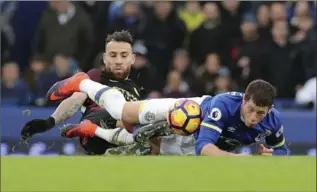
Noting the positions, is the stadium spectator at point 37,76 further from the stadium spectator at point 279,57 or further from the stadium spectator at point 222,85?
the stadium spectator at point 279,57

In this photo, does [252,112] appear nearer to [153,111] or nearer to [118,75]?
[153,111]

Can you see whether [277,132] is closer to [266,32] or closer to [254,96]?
[254,96]

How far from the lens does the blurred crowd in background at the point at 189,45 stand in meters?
11.3

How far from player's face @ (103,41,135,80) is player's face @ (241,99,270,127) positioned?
1.53 m

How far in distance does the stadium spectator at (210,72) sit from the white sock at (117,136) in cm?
332

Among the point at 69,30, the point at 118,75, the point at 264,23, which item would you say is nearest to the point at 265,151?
the point at 118,75

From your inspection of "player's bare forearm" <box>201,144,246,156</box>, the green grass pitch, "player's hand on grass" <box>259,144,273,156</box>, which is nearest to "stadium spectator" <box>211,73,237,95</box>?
"player's hand on grass" <box>259,144,273,156</box>

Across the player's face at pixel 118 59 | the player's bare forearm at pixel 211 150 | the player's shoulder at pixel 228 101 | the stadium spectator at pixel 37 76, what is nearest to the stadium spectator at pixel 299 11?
the stadium spectator at pixel 37 76

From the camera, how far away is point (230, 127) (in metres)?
7.32

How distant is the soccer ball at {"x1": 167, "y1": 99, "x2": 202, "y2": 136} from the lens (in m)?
7.37

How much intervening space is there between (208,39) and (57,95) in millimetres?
3729

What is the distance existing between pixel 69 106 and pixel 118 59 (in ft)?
2.01

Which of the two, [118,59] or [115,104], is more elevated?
[118,59]

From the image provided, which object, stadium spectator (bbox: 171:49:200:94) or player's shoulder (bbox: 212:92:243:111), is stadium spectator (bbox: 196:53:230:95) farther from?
player's shoulder (bbox: 212:92:243:111)
